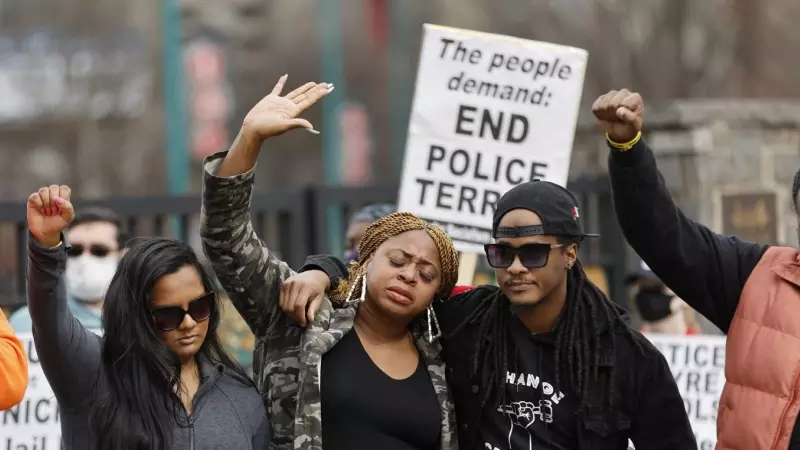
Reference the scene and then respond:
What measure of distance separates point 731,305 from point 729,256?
0.15m

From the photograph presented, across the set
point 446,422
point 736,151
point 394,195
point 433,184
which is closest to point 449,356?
point 446,422

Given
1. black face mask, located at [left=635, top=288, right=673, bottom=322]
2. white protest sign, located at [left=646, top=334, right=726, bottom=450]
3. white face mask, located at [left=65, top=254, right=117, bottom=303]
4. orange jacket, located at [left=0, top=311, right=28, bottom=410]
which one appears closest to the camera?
orange jacket, located at [left=0, top=311, right=28, bottom=410]

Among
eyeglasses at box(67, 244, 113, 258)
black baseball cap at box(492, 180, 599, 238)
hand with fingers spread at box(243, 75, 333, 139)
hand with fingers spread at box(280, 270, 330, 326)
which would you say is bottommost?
eyeglasses at box(67, 244, 113, 258)

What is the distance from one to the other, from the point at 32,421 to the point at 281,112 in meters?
2.87

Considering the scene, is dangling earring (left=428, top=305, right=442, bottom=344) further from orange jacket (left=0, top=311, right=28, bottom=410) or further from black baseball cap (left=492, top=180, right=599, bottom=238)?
orange jacket (left=0, top=311, right=28, bottom=410)

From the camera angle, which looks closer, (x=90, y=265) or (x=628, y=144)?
(x=628, y=144)

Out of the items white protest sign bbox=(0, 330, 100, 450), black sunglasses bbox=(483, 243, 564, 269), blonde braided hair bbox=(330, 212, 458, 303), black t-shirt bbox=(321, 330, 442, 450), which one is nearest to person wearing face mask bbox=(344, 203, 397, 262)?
white protest sign bbox=(0, 330, 100, 450)

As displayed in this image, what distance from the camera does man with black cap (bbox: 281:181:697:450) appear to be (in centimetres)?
437

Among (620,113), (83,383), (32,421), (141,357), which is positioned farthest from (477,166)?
(83,383)

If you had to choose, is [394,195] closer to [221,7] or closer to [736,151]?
[736,151]

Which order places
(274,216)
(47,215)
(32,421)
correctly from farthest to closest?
(274,216), (32,421), (47,215)

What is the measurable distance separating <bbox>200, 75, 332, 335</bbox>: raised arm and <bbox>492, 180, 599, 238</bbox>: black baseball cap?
2.15 ft

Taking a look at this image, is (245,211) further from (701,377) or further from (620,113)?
(701,377)

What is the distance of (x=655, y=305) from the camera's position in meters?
8.05
